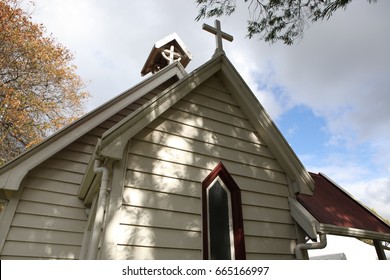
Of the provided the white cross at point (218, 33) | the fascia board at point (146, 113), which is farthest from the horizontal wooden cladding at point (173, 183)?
the white cross at point (218, 33)

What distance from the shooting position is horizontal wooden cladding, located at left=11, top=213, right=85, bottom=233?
17.4 feet

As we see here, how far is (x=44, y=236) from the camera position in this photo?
5328mm

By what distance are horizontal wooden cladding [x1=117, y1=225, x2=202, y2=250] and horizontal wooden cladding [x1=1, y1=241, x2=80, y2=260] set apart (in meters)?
2.63

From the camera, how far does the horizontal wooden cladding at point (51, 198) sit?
556 centimetres

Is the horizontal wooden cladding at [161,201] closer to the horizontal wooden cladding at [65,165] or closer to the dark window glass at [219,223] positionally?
the dark window glass at [219,223]

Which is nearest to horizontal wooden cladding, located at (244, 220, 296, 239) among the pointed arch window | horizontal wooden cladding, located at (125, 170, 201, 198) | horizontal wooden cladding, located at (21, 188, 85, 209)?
the pointed arch window

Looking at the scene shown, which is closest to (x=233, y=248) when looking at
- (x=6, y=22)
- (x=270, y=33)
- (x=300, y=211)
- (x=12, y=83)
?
(x=300, y=211)

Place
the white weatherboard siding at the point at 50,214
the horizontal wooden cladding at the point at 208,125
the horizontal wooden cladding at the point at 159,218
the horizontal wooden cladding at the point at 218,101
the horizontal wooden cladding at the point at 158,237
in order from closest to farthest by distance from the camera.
A: the horizontal wooden cladding at the point at 158,237, the horizontal wooden cladding at the point at 159,218, the horizontal wooden cladding at the point at 208,125, the white weatherboard siding at the point at 50,214, the horizontal wooden cladding at the point at 218,101

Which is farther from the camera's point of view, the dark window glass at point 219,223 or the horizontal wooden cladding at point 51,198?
the horizontal wooden cladding at point 51,198

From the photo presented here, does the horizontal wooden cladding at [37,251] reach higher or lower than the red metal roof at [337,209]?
lower

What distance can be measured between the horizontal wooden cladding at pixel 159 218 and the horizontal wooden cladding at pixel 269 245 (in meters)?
1.05

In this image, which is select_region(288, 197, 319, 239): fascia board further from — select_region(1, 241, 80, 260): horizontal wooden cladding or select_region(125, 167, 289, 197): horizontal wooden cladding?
select_region(1, 241, 80, 260): horizontal wooden cladding

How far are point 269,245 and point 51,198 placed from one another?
4872 millimetres

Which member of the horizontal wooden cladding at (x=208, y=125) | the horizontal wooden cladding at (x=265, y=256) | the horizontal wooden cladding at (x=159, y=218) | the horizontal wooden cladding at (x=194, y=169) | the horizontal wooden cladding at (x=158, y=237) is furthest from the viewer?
the horizontal wooden cladding at (x=208, y=125)
